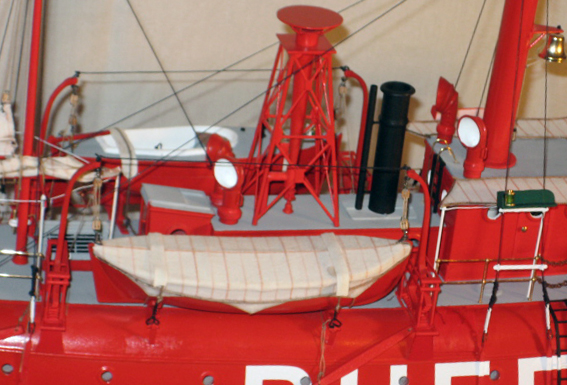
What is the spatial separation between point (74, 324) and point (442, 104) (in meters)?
4.81

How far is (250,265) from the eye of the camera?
32.5 feet

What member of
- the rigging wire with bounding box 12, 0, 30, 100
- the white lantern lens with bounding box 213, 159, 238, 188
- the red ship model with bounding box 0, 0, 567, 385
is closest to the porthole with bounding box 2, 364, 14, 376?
the red ship model with bounding box 0, 0, 567, 385

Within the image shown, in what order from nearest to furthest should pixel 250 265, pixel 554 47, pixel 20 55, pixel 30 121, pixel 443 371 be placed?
pixel 250 265 → pixel 443 371 → pixel 30 121 → pixel 554 47 → pixel 20 55

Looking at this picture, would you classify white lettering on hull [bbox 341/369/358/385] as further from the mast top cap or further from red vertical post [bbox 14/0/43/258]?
red vertical post [bbox 14/0/43/258]

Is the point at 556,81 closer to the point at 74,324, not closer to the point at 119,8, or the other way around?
the point at 119,8

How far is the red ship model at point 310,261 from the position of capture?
9945 millimetres

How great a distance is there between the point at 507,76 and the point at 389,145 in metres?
1.45

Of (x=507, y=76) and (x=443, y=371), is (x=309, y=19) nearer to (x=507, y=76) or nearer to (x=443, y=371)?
(x=507, y=76)

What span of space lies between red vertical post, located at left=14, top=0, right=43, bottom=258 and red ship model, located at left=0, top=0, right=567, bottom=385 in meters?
0.02

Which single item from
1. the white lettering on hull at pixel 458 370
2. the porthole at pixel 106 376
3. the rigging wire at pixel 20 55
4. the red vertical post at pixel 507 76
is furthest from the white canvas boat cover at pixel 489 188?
the rigging wire at pixel 20 55

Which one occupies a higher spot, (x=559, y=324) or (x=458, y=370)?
(x=559, y=324)

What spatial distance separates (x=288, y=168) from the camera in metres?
11.2

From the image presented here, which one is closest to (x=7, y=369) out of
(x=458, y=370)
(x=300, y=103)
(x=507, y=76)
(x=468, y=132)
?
(x=300, y=103)

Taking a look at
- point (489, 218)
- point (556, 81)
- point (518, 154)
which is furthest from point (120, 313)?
point (556, 81)
